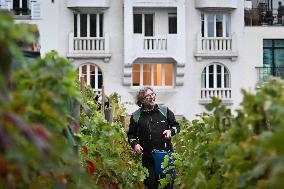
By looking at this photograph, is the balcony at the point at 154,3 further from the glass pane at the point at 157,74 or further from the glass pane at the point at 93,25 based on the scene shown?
the glass pane at the point at 157,74

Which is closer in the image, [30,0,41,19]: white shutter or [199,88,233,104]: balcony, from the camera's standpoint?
[30,0,41,19]: white shutter

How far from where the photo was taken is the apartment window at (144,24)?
39.6 metres

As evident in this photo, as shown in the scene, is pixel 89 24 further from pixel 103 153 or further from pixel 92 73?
pixel 103 153

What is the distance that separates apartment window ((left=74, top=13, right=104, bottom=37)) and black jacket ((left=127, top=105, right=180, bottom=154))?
98.9 ft

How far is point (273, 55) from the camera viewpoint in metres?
41.4

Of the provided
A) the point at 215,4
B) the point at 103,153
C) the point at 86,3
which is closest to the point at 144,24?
the point at 86,3

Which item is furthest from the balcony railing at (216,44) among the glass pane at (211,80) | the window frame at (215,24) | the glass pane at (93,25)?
the glass pane at (93,25)

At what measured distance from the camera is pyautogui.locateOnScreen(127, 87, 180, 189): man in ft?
31.4

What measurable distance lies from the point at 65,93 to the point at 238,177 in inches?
31.9

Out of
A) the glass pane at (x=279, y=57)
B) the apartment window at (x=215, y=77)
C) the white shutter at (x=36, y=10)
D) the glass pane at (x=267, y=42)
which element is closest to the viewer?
the white shutter at (x=36, y=10)

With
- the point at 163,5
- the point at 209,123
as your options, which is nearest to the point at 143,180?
the point at 209,123

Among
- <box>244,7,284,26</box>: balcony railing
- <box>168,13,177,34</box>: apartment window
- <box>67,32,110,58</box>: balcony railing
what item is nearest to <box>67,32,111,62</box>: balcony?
<box>67,32,110,58</box>: balcony railing

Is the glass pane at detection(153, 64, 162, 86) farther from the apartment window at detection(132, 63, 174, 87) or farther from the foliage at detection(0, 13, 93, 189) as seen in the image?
the foliage at detection(0, 13, 93, 189)

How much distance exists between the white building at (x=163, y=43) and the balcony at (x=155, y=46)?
47mm
